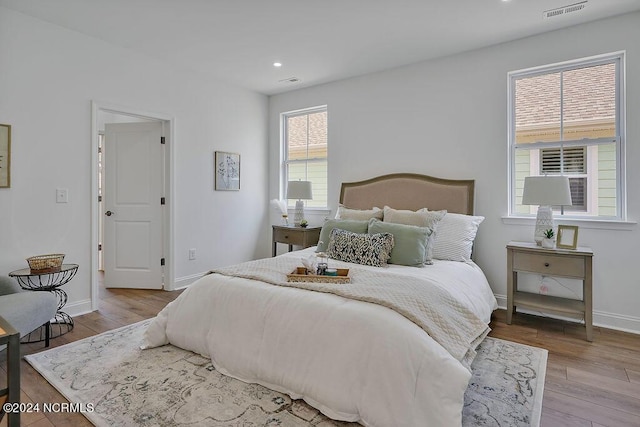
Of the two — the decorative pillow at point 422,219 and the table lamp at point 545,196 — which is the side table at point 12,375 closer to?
the decorative pillow at point 422,219

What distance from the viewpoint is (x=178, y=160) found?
4223mm

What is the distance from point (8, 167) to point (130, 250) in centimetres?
168

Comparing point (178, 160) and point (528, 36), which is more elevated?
point (528, 36)

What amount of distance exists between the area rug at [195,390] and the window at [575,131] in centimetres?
158

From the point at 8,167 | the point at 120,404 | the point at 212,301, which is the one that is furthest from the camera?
the point at 8,167

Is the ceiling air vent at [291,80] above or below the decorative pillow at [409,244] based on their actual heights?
above

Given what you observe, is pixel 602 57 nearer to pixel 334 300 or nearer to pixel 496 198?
pixel 496 198

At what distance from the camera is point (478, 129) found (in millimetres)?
3633

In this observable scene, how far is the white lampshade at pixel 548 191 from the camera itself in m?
2.86

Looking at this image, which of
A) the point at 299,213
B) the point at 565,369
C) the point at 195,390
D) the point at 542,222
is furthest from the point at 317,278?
the point at 299,213

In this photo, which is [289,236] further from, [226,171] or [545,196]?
Result: [545,196]

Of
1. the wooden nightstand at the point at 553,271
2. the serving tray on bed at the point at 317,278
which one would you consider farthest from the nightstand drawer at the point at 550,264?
the serving tray on bed at the point at 317,278

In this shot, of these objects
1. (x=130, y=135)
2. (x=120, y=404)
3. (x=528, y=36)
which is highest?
(x=528, y=36)

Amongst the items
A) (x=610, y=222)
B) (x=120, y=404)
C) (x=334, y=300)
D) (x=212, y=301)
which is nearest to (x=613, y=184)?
(x=610, y=222)
